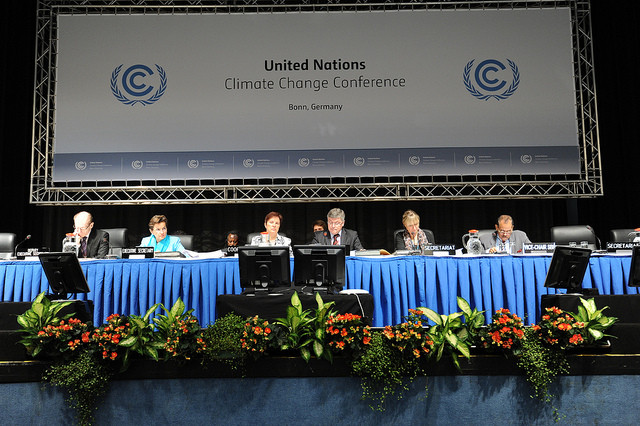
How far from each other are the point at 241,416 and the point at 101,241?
393 cm

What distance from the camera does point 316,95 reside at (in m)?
7.07

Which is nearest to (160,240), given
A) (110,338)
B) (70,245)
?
(70,245)

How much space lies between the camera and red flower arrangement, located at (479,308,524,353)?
2307mm

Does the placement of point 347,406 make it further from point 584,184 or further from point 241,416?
point 584,184

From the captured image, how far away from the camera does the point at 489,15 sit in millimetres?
7137

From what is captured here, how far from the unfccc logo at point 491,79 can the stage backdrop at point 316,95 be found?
0.02m

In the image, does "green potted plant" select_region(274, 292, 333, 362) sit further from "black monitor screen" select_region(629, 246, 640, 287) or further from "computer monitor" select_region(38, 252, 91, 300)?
"black monitor screen" select_region(629, 246, 640, 287)

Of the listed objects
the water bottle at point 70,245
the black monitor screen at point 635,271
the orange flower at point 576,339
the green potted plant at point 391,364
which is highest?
the water bottle at point 70,245

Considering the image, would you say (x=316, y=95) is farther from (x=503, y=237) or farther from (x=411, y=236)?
(x=503, y=237)

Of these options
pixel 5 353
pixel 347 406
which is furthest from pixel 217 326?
pixel 5 353

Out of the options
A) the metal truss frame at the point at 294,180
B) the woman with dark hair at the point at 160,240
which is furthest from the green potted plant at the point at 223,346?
the metal truss frame at the point at 294,180

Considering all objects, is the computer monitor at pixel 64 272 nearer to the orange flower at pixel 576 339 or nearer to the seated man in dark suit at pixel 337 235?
the seated man in dark suit at pixel 337 235

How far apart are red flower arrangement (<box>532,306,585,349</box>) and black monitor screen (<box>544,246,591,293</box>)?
1.65 meters

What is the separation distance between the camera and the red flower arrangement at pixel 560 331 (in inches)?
91.8
